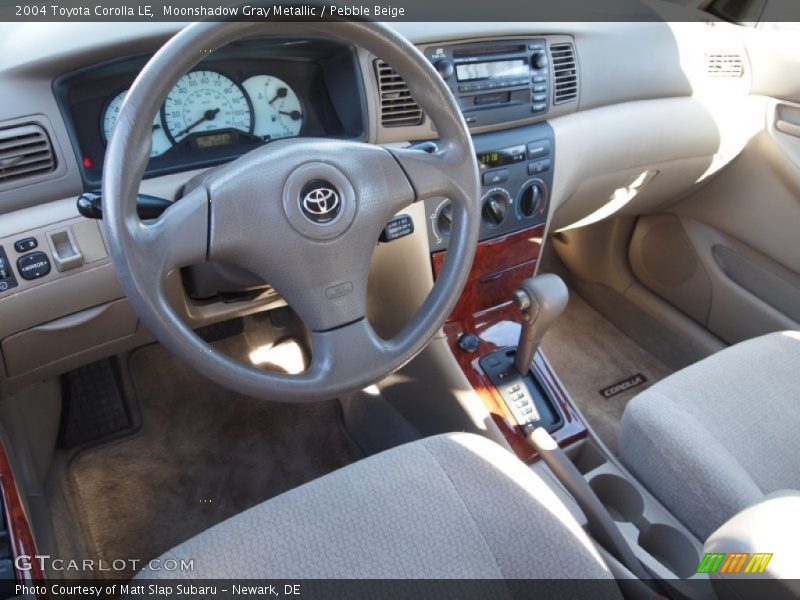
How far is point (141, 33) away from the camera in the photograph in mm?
1101

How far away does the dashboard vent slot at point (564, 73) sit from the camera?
1598 mm

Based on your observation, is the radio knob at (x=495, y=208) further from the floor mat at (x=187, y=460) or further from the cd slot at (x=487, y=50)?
the floor mat at (x=187, y=460)

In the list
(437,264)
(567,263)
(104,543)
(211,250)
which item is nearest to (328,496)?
(211,250)

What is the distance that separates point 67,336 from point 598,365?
5.44ft

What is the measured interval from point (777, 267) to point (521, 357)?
0.95 m

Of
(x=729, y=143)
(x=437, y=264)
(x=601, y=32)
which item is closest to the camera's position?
(x=437, y=264)

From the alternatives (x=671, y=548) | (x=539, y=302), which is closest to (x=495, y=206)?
(x=539, y=302)

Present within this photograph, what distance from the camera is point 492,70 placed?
149 centimetres

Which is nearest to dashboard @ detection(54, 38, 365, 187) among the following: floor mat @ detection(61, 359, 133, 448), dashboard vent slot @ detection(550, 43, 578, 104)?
dashboard vent slot @ detection(550, 43, 578, 104)

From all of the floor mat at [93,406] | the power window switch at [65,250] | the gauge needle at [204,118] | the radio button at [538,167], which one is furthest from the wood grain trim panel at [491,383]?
the floor mat at [93,406]

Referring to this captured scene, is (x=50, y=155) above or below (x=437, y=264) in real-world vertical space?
above

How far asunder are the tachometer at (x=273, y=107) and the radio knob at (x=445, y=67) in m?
0.30

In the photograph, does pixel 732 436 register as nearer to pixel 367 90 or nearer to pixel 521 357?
pixel 521 357

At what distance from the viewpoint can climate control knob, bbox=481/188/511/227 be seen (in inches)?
60.6
